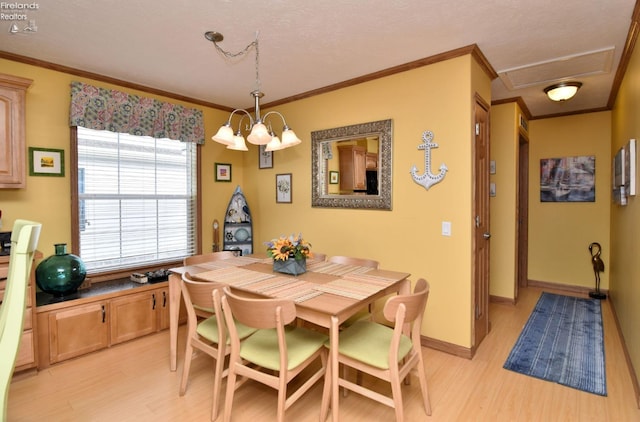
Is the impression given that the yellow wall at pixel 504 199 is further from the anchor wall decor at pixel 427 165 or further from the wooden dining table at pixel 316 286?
the wooden dining table at pixel 316 286

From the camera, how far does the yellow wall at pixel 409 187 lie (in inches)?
109

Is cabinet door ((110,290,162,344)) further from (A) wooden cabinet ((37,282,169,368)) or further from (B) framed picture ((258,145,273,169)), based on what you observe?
(B) framed picture ((258,145,273,169))

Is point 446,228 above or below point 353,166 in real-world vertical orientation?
below

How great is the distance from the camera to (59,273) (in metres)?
2.73

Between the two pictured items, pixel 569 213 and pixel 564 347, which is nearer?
pixel 564 347

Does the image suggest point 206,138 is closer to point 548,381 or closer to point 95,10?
point 95,10

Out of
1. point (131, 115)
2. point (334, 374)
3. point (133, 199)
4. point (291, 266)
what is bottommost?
point (334, 374)

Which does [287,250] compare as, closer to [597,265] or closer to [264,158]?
[264,158]

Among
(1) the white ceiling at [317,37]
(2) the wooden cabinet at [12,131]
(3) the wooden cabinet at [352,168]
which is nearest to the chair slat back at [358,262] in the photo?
(3) the wooden cabinet at [352,168]

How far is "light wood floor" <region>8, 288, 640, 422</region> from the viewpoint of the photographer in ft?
6.66

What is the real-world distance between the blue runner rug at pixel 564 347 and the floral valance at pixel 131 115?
12.8 ft

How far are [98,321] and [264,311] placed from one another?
2038 mm

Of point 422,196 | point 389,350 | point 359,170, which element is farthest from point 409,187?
point 389,350

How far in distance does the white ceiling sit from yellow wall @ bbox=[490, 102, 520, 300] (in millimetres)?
619
